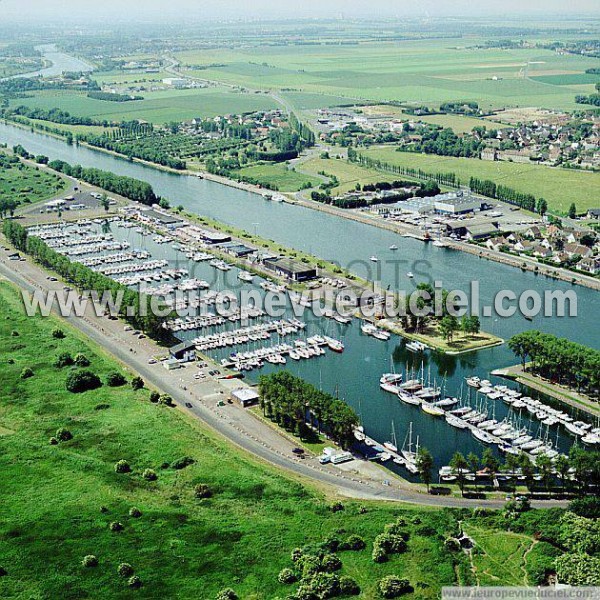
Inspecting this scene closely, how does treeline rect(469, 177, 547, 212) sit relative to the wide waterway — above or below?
above

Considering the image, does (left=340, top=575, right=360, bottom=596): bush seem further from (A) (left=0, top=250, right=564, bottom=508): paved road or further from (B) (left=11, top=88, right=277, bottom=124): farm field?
(B) (left=11, top=88, right=277, bottom=124): farm field

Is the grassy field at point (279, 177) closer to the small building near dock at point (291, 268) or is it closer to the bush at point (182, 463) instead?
the small building near dock at point (291, 268)

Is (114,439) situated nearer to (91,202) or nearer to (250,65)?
(91,202)

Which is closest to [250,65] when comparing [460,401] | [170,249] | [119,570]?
[170,249]

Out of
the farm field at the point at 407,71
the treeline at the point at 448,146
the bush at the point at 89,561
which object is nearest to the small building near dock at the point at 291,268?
the bush at the point at 89,561

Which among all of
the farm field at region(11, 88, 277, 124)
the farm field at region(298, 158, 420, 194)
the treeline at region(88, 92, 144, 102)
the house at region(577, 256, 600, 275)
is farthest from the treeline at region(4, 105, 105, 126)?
the house at region(577, 256, 600, 275)

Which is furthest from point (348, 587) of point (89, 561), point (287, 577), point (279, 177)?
point (279, 177)
